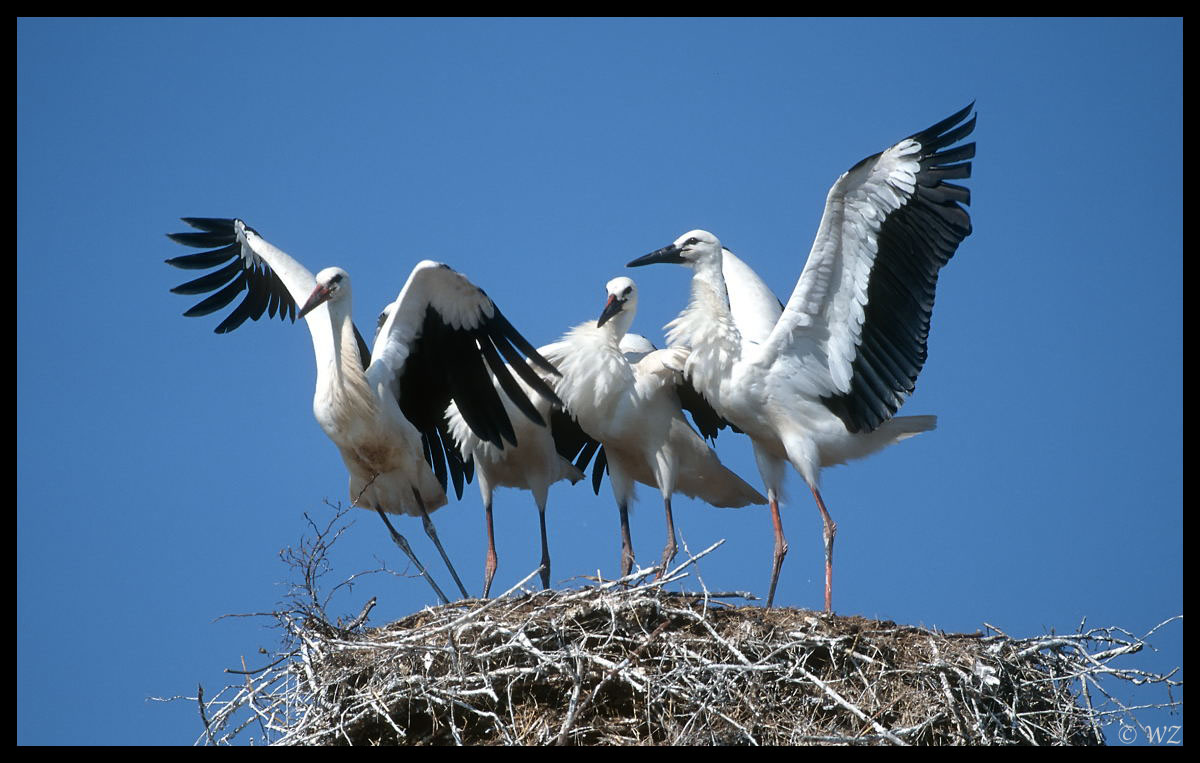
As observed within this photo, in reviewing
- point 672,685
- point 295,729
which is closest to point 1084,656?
point 672,685

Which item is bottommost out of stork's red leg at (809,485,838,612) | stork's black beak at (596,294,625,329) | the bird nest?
the bird nest

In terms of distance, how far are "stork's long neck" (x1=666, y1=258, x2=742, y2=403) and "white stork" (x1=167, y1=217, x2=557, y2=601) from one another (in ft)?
2.59

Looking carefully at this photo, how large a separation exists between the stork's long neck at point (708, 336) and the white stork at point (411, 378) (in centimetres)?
79

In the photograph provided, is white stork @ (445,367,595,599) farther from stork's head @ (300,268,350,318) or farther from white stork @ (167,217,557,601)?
stork's head @ (300,268,350,318)

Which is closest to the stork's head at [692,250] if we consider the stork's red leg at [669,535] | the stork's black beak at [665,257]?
the stork's black beak at [665,257]

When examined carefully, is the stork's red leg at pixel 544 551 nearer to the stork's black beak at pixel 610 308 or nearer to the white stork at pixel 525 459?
the white stork at pixel 525 459

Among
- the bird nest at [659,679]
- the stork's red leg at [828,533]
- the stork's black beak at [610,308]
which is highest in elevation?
the stork's black beak at [610,308]

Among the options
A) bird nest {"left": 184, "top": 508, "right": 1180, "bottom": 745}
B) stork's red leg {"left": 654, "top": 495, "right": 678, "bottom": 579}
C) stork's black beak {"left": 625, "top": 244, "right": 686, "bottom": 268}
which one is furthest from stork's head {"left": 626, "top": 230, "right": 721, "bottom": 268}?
bird nest {"left": 184, "top": 508, "right": 1180, "bottom": 745}

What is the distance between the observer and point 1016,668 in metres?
6.97

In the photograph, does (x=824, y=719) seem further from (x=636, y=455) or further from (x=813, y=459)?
(x=636, y=455)

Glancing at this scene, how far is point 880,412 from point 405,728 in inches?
122

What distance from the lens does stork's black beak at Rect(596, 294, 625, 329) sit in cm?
871

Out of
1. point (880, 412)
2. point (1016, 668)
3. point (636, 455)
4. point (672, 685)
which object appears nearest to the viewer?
point (672, 685)

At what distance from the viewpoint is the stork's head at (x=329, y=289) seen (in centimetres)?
859
